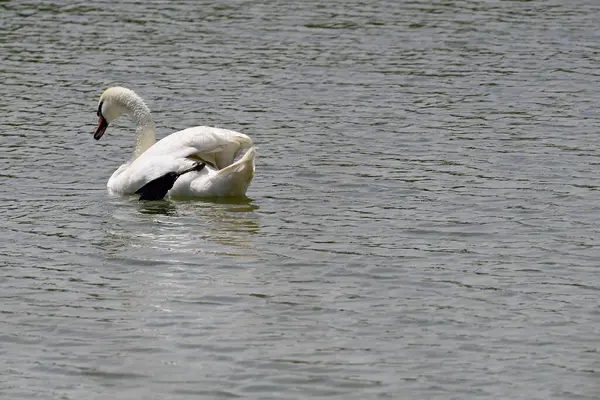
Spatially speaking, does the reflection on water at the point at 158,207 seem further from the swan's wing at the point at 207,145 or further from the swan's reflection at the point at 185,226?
the swan's wing at the point at 207,145

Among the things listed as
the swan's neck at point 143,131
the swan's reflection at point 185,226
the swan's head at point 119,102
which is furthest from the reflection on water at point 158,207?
the swan's head at point 119,102

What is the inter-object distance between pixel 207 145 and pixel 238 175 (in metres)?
0.63

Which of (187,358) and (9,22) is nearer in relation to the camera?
(187,358)

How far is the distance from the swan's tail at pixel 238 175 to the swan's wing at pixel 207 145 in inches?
12.1

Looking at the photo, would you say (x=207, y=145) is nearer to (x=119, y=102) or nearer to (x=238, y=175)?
(x=238, y=175)

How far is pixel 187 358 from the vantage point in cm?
934

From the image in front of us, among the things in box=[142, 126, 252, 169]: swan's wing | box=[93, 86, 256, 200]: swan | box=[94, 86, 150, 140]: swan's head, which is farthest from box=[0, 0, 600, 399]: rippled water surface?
box=[94, 86, 150, 140]: swan's head

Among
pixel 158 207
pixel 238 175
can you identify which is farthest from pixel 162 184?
pixel 238 175

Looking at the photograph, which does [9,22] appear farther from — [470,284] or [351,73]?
[470,284]

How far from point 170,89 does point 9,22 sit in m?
7.44

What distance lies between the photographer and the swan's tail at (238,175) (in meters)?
14.2

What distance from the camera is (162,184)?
14.7 meters

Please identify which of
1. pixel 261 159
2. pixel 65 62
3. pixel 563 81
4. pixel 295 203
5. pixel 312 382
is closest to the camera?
pixel 312 382

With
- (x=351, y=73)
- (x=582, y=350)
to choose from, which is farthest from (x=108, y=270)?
(x=351, y=73)
